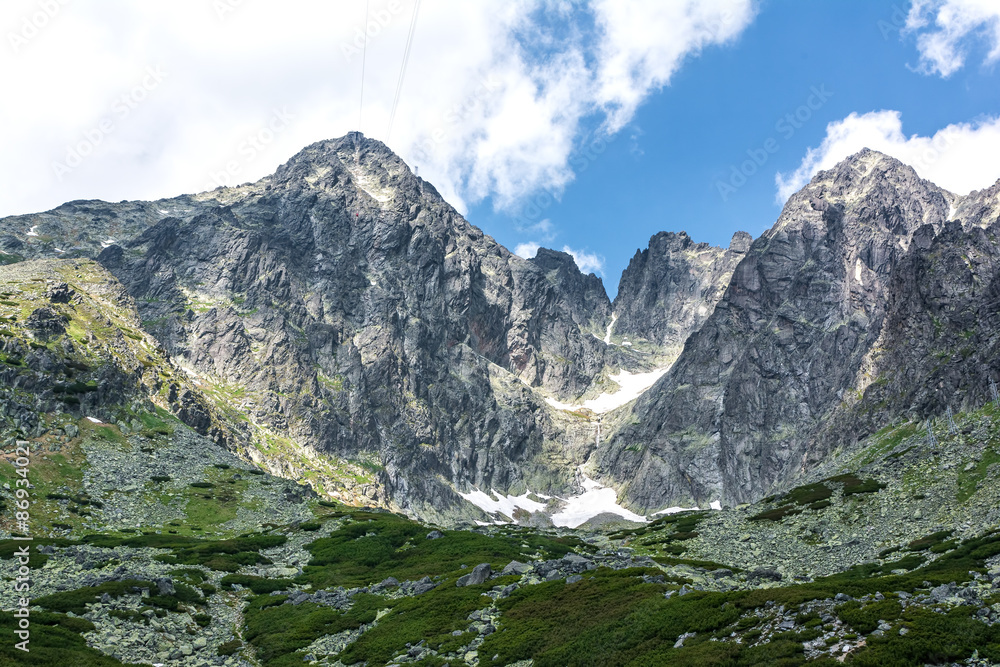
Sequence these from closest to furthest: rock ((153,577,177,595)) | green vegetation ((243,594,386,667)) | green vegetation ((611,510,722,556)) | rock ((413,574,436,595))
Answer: green vegetation ((243,594,386,667)) → rock ((153,577,177,595)) → rock ((413,574,436,595)) → green vegetation ((611,510,722,556))

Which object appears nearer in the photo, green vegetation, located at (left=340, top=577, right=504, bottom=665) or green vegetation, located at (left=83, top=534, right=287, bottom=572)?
green vegetation, located at (left=340, top=577, right=504, bottom=665)

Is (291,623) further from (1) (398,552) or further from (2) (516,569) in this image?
(1) (398,552)

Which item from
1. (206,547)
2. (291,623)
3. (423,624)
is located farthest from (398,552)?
(423,624)

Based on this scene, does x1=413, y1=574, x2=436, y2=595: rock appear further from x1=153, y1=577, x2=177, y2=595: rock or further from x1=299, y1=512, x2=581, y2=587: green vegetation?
x1=153, y1=577, x2=177, y2=595: rock

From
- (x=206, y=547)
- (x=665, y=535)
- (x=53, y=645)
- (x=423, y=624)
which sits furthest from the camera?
(x=665, y=535)

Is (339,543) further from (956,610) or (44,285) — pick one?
(44,285)

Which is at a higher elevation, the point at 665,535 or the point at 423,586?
the point at 423,586

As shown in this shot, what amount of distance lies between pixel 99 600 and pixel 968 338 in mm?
149787

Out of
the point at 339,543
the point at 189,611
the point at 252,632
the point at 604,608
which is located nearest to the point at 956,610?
the point at 604,608

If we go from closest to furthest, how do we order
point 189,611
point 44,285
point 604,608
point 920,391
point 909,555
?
point 604,608, point 189,611, point 909,555, point 920,391, point 44,285

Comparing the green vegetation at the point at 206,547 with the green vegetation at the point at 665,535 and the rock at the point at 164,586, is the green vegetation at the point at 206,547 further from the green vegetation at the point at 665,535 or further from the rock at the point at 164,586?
the green vegetation at the point at 665,535

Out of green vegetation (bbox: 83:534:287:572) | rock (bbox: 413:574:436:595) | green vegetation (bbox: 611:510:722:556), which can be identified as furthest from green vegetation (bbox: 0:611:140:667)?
green vegetation (bbox: 611:510:722:556)

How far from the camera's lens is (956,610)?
2295 centimetres

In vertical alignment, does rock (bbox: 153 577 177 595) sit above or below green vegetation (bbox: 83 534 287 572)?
below
